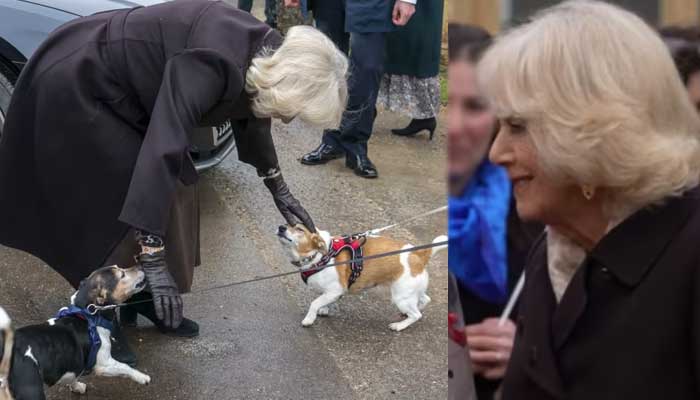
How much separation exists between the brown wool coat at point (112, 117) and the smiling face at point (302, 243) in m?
0.45

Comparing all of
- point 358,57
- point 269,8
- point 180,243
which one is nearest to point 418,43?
point 358,57

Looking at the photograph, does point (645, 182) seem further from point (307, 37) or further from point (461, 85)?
point (307, 37)

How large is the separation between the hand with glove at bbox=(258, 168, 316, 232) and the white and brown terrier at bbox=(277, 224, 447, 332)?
0.11 feet

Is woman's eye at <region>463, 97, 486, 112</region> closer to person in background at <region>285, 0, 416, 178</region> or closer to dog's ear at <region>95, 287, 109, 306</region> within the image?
person in background at <region>285, 0, 416, 178</region>

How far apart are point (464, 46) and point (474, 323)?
307mm

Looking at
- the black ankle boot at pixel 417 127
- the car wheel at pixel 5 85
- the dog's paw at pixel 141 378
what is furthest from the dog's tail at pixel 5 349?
the black ankle boot at pixel 417 127

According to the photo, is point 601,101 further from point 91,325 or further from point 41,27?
point 41,27

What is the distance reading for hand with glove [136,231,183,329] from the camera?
7.30 ft

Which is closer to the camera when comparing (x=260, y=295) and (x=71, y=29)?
(x=71, y=29)

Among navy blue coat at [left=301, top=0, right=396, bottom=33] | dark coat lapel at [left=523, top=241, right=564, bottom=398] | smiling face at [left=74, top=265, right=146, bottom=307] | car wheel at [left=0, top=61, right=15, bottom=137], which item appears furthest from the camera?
car wheel at [left=0, top=61, right=15, bottom=137]

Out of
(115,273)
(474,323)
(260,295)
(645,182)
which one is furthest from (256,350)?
(645,182)

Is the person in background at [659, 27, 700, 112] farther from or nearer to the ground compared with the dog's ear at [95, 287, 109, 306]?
farther from the ground

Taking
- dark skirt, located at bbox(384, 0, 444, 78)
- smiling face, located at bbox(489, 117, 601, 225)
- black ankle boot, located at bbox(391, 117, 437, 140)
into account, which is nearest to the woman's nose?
smiling face, located at bbox(489, 117, 601, 225)

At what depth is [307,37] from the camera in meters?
2.39
